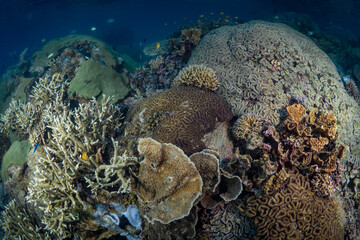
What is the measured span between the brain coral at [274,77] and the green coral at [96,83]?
323 cm

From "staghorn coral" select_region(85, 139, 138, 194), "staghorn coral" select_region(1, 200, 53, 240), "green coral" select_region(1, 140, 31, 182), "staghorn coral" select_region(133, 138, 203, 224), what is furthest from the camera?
"green coral" select_region(1, 140, 31, 182)

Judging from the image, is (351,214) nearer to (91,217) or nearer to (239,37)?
(91,217)

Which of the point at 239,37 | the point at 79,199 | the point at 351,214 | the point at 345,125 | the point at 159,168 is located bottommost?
the point at 351,214

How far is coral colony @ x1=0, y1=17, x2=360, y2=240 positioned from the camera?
3.00 meters

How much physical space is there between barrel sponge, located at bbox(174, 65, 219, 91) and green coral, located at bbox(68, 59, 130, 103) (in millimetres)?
2854

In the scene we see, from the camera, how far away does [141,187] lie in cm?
304

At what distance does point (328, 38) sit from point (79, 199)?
20132mm

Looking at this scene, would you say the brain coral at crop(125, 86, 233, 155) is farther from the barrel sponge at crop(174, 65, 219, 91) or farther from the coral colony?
the barrel sponge at crop(174, 65, 219, 91)

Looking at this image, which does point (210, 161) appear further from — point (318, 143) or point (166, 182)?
point (318, 143)

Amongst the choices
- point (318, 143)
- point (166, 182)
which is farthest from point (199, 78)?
point (166, 182)

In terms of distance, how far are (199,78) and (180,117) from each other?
1552 mm

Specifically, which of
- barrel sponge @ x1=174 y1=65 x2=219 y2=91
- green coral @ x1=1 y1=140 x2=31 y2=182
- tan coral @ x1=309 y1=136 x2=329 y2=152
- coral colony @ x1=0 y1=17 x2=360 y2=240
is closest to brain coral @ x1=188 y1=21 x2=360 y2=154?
coral colony @ x1=0 y1=17 x2=360 y2=240

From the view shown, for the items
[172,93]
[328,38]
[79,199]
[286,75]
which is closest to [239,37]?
[286,75]

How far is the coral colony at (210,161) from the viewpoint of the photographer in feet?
9.86
